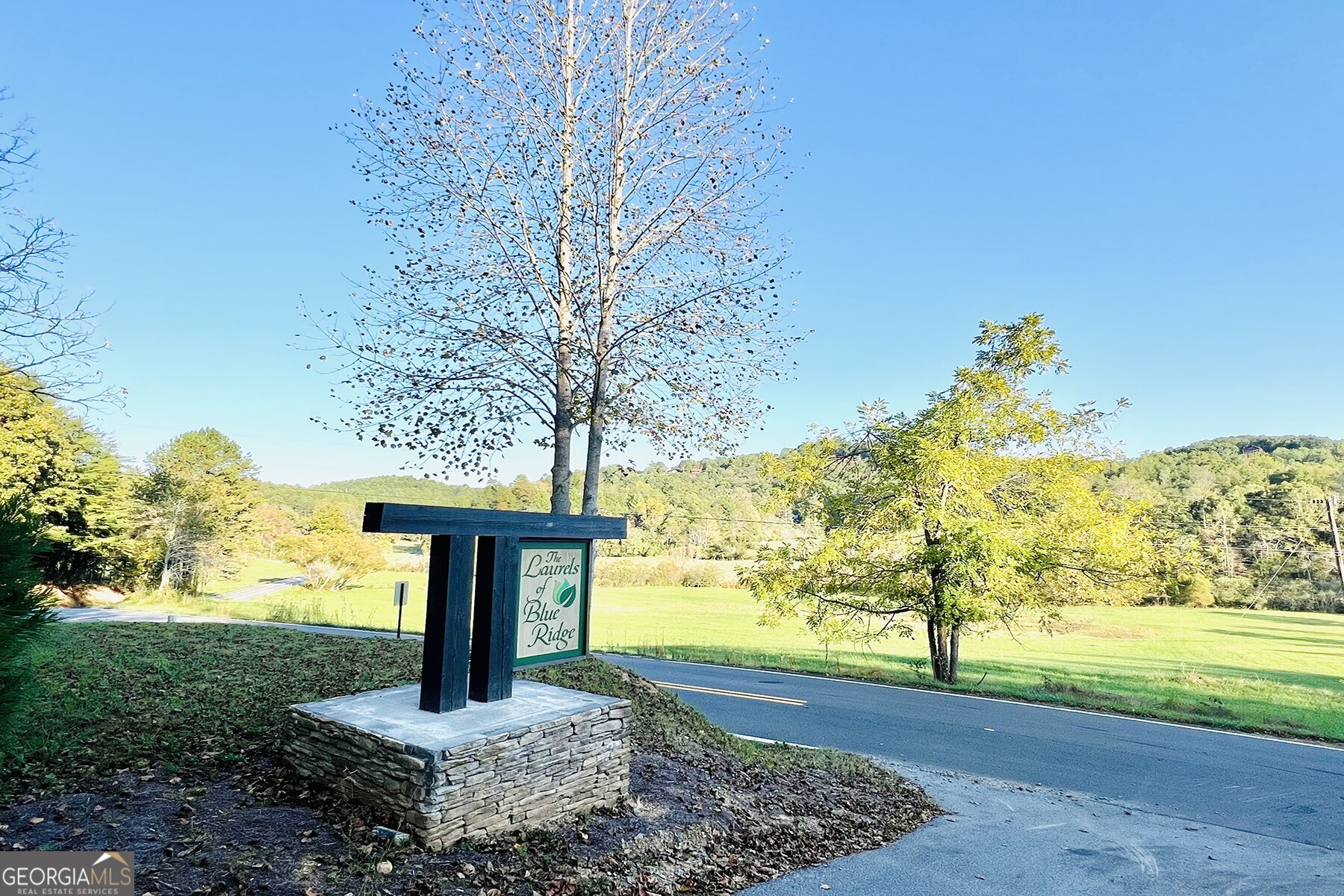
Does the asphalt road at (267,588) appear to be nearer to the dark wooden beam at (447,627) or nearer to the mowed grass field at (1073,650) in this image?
the mowed grass field at (1073,650)

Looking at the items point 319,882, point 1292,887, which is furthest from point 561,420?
point 1292,887

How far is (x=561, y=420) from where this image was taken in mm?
9188

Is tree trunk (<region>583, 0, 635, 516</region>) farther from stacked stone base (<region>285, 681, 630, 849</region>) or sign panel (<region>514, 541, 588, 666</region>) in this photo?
stacked stone base (<region>285, 681, 630, 849</region>)

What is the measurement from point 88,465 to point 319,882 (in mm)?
30374

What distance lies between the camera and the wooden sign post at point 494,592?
502cm

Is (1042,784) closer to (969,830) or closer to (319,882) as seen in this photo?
(969,830)

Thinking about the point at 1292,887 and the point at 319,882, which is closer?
the point at 319,882

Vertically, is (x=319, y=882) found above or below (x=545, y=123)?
below

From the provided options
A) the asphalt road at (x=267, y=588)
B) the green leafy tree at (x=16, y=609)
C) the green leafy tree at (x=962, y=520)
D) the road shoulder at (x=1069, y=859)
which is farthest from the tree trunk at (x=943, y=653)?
the asphalt road at (x=267, y=588)

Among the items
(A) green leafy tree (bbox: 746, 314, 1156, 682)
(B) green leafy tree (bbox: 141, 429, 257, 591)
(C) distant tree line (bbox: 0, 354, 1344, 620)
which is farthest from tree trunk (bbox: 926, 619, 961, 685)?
(B) green leafy tree (bbox: 141, 429, 257, 591)

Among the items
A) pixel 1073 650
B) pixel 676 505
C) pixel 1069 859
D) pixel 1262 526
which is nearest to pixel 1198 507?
pixel 1262 526

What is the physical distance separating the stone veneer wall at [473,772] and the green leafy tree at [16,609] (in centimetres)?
193

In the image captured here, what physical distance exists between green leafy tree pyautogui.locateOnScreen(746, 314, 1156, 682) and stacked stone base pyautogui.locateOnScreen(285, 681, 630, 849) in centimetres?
980

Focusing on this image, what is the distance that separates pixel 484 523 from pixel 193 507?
1224 inches
